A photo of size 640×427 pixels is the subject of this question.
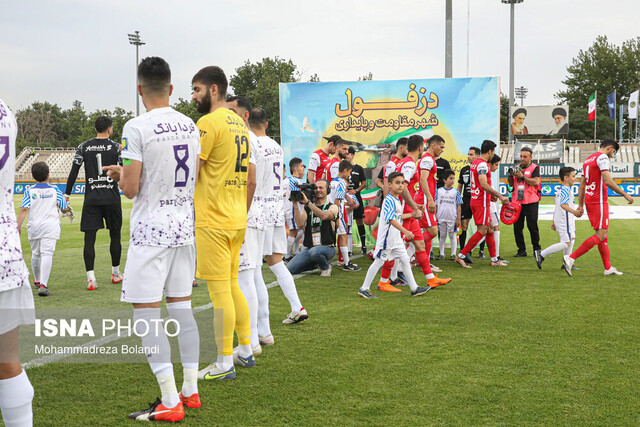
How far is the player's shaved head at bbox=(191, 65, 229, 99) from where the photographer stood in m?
4.02

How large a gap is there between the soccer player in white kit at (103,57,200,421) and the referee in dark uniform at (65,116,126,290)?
4.50 meters

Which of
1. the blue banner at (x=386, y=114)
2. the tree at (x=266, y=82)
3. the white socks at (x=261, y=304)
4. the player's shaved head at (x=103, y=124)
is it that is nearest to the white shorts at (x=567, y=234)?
the blue banner at (x=386, y=114)

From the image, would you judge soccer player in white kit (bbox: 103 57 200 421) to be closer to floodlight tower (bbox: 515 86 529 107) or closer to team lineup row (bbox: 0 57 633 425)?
team lineup row (bbox: 0 57 633 425)

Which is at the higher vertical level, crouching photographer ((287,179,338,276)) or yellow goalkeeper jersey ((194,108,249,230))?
yellow goalkeeper jersey ((194,108,249,230))

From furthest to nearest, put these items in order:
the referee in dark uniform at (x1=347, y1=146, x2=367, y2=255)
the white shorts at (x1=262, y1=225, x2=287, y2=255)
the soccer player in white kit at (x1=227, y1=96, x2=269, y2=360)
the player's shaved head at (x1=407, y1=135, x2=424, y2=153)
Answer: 1. the referee in dark uniform at (x1=347, y1=146, x2=367, y2=255)
2. the player's shaved head at (x1=407, y1=135, x2=424, y2=153)
3. the white shorts at (x1=262, y1=225, x2=287, y2=255)
4. the soccer player in white kit at (x1=227, y1=96, x2=269, y2=360)

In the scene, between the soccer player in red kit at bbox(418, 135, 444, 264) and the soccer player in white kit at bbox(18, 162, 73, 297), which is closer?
the soccer player in white kit at bbox(18, 162, 73, 297)

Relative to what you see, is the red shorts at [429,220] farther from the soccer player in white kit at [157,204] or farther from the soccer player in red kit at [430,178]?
the soccer player in white kit at [157,204]

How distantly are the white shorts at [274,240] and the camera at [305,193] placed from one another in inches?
56.2

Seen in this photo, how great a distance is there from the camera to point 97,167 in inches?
304

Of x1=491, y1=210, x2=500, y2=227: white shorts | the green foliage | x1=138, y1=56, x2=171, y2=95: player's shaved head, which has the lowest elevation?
x1=491, y1=210, x2=500, y2=227: white shorts

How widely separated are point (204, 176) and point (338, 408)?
68.2 inches

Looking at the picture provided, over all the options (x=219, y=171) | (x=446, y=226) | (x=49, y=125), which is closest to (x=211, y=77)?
(x=219, y=171)

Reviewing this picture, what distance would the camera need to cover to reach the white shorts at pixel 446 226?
11.0m

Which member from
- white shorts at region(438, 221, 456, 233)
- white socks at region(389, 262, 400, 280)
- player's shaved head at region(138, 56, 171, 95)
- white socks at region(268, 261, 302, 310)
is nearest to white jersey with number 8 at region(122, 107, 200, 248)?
player's shaved head at region(138, 56, 171, 95)
